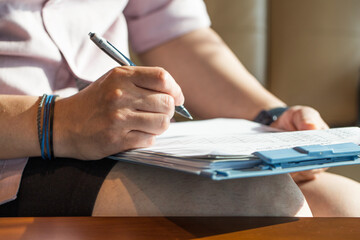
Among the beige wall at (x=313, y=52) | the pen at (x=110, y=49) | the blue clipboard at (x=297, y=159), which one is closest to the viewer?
the blue clipboard at (x=297, y=159)

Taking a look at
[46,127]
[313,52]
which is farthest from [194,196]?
[313,52]

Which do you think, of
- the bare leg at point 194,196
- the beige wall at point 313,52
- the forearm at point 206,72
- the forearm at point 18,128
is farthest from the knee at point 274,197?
the beige wall at point 313,52

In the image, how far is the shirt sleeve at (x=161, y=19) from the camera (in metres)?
0.85

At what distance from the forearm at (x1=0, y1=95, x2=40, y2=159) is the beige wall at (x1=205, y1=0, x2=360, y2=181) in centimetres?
94

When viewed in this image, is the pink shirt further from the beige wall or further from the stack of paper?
the beige wall

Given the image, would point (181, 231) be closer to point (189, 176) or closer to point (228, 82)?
point (189, 176)

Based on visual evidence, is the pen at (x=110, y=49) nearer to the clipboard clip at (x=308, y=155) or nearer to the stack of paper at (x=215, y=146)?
the stack of paper at (x=215, y=146)

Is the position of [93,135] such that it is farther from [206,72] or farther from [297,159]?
[206,72]

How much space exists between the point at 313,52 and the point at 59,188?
3.65 feet

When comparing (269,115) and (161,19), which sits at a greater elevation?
(161,19)

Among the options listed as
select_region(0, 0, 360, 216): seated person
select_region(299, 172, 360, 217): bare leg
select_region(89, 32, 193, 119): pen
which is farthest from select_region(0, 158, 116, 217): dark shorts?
select_region(299, 172, 360, 217): bare leg

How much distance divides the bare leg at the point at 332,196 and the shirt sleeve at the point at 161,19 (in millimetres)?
403

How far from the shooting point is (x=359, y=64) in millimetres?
1382

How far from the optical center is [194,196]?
417 mm
